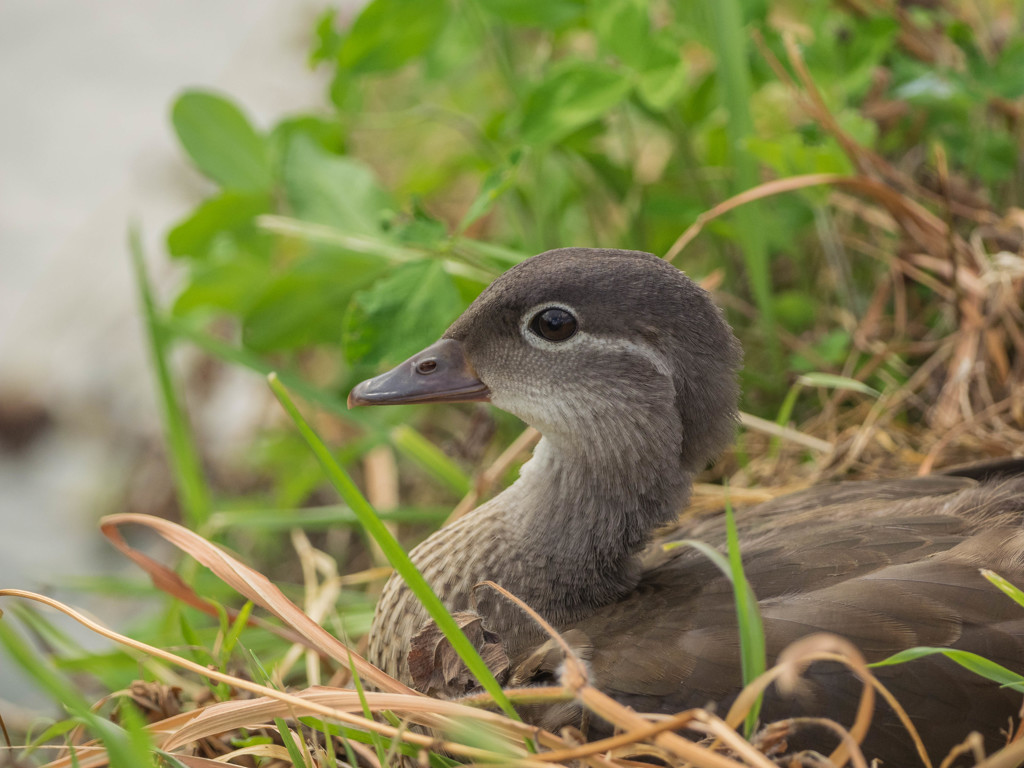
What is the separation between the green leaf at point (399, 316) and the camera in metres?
1.86

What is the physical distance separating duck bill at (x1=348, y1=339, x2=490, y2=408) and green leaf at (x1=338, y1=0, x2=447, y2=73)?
37.9 inches

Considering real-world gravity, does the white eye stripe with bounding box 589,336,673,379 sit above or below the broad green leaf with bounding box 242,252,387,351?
below

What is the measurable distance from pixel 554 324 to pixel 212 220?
122 cm

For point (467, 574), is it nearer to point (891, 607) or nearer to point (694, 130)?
point (891, 607)

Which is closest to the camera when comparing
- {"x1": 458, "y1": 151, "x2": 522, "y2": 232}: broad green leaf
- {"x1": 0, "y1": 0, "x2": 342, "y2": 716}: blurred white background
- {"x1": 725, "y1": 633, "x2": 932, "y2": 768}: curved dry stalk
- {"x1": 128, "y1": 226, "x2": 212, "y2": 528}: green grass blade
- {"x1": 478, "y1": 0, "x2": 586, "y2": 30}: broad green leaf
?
{"x1": 725, "y1": 633, "x2": 932, "y2": 768}: curved dry stalk

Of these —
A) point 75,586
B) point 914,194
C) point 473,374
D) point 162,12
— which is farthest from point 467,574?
point 162,12

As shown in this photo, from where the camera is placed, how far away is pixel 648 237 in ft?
8.47

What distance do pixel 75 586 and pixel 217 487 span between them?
1072 millimetres

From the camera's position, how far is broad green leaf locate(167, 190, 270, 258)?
2.35 meters

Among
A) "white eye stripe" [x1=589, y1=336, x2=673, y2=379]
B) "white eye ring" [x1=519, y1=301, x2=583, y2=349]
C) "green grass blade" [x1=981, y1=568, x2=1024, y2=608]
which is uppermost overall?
"white eye ring" [x1=519, y1=301, x2=583, y2=349]

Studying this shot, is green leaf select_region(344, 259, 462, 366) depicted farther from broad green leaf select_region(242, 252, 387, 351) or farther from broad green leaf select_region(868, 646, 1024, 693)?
broad green leaf select_region(868, 646, 1024, 693)

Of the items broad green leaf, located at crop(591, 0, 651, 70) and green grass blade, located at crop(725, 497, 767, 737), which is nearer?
green grass blade, located at crop(725, 497, 767, 737)

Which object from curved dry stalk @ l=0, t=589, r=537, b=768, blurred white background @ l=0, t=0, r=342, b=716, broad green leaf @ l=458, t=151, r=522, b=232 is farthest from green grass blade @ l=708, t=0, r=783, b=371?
blurred white background @ l=0, t=0, r=342, b=716

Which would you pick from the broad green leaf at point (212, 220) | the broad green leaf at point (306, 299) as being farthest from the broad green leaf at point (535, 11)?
the broad green leaf at point (212, 220)
